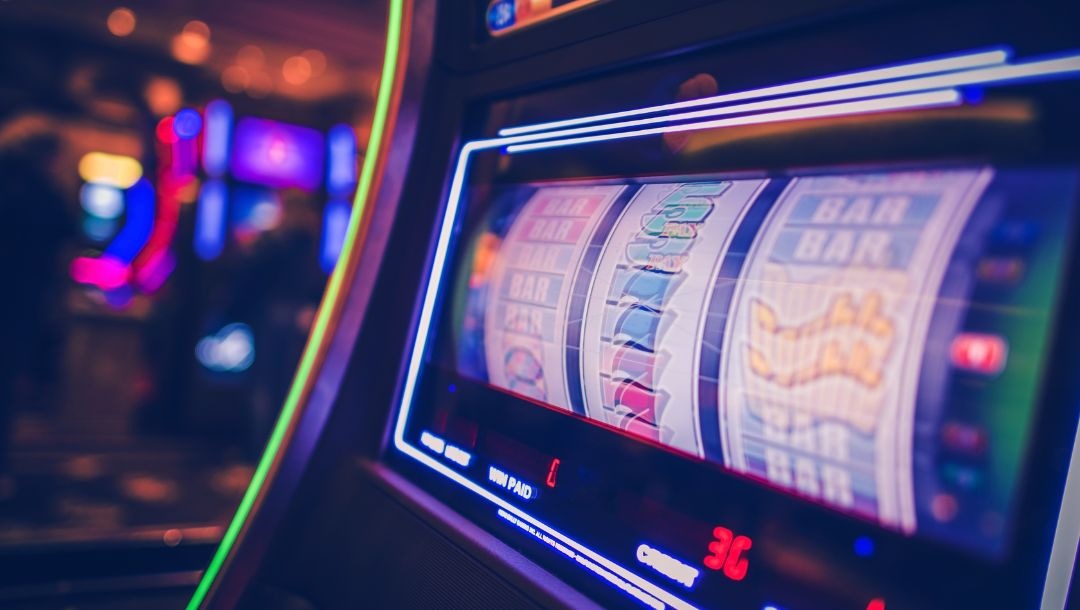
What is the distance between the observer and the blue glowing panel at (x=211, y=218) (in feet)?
17.6

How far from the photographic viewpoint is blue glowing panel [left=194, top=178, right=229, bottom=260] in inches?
212

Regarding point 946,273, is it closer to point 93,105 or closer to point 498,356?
point 498,356

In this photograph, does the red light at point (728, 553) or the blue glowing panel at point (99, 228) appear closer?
the red light at point (728, 553)

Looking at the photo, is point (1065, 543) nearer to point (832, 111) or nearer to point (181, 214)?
point (832, 111)

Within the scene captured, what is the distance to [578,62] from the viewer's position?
0.94 m

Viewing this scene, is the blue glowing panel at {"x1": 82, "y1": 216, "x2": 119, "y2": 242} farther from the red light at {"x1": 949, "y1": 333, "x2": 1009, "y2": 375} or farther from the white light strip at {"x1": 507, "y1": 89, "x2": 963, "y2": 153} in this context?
the red light at {"x1": 949, "y1": 333, "x2": 1009, "y2": 375}

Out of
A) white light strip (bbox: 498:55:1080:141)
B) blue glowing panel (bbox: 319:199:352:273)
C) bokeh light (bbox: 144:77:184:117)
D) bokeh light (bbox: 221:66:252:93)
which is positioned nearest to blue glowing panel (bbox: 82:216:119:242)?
bokeh light (bbox: 144:77:184:117)

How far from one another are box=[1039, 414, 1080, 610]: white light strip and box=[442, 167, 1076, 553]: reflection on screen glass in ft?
0.10

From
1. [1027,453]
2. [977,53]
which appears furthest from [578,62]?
[1027,453]

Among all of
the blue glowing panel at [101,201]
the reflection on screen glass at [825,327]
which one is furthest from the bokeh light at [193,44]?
the reflection on screen glass at [825,327]

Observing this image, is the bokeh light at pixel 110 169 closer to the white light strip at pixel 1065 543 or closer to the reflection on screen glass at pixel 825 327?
the reflection on screen glass at pixel 825 327

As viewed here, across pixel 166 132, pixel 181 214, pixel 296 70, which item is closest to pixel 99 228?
pixel 181 214

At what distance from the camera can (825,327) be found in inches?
25.6

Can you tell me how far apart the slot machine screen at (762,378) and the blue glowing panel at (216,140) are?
479 cm
